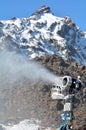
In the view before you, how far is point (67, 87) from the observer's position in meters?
10.7

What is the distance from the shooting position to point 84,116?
650 ft

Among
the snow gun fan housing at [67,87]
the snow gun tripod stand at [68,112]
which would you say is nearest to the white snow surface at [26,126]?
the snow gun fan housing at [67,87]

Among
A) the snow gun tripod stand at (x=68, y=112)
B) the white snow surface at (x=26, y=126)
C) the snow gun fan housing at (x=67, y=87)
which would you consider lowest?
the snow gun tripod stand at (x=68, y=112)

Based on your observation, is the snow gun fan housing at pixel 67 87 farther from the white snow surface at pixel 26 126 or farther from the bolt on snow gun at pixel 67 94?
the white snow surface at pixel 26 126

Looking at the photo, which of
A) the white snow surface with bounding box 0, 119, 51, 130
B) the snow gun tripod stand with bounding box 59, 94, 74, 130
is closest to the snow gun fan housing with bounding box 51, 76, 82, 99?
the snow gun tripod stand with bounding box 59, 94, 74, 130

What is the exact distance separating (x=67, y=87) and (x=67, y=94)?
208 millimetres

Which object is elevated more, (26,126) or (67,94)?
(26,126)

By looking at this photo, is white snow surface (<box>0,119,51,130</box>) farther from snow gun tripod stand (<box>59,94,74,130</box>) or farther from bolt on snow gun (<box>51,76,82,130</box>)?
snow gun tripod stand (<box>59,94,74,130</box>)

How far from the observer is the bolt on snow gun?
10.5m

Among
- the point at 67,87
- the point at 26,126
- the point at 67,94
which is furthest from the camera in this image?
the point at 26,126

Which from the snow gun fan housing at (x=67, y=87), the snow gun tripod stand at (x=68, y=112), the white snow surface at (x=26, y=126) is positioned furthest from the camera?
the white snow surface at (x=26, y=126)

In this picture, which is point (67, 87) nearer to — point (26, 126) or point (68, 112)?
point (68, 112)

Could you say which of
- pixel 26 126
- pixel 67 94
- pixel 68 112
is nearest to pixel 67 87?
pixel 67 94

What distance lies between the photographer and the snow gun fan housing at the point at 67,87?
10656 mm
